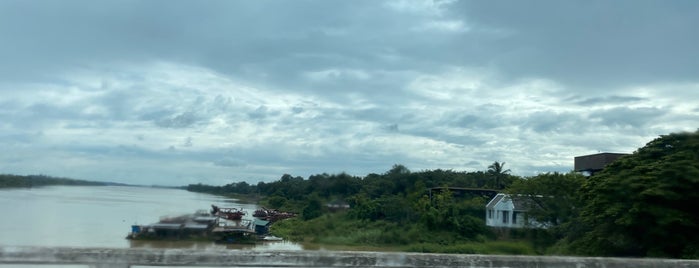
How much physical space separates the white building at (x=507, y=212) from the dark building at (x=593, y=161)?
8.97 m

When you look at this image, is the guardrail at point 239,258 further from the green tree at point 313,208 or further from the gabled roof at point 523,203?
the gabled roof at point 523,203

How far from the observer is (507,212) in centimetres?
2636

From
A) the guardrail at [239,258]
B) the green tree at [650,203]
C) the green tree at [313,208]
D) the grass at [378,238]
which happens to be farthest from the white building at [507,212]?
the guardrail at [239,258]

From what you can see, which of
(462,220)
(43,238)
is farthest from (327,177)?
(462,220)

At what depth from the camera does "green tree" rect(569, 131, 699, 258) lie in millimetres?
13328

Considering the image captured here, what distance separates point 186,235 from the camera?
10477mm

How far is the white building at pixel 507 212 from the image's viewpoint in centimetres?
2488

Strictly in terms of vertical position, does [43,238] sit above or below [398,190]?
below

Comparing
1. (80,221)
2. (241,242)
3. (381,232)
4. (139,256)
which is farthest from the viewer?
(80,221)

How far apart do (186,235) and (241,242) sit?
24.1 ft

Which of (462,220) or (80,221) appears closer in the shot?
(80,221)

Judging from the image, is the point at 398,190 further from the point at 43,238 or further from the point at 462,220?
the point at 43,238

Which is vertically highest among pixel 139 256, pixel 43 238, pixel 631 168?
pixel 631 168

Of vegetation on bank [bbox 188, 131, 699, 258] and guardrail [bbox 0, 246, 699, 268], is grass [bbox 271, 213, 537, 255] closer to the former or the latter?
vegetation on bank [bbox 188, 131, 699, 258]
